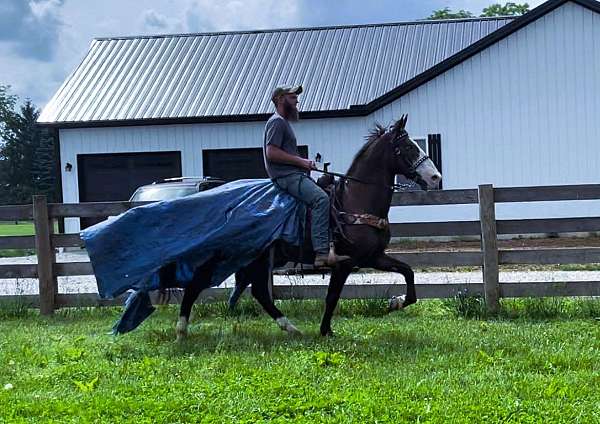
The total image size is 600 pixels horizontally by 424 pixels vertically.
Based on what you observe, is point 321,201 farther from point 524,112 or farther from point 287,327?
point 524,112

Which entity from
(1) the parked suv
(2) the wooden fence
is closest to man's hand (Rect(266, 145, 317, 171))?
(2) the wooden fence

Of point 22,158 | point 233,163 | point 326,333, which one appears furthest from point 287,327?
point 22,158

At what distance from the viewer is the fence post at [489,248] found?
8.93 m

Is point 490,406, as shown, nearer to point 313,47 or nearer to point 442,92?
point 442,92

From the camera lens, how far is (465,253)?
9094mm

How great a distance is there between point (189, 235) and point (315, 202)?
132 centimetres

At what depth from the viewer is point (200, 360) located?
255 inches

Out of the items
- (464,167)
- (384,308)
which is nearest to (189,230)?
(384,308)

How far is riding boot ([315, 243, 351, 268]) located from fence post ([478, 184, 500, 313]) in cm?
229

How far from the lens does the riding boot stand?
24.4 ft

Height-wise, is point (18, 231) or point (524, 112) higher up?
point (524, 112)

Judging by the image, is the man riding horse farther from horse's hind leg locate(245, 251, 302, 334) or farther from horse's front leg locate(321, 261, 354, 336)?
horse's hind leg locate(245, 251, 302, 334)

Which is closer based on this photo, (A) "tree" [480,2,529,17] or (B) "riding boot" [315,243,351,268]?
(B) "riding boot" [315,243,351,268]

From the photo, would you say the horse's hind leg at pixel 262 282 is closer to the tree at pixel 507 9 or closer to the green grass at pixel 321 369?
the green grass at pixel 321 369
